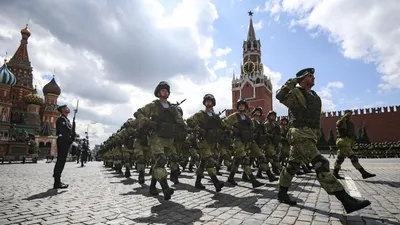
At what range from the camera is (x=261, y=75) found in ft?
267

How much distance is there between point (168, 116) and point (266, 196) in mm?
2754

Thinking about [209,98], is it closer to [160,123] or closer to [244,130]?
[244,130]

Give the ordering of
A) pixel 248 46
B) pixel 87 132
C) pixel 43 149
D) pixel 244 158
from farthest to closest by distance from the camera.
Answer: pixel 248 46 < pixel 87 132 < pixel 43 149 < pixel 244 158

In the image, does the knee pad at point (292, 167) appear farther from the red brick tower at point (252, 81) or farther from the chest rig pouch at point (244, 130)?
the red brick tower at point (252, 81)

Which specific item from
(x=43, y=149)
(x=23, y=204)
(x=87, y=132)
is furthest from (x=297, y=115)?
(x=87, y=132)

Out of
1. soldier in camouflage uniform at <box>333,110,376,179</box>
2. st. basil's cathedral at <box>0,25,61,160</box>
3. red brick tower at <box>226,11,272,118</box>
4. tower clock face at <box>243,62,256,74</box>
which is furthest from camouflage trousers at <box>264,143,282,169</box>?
tower clock face at <box>243,62,256,74</box>

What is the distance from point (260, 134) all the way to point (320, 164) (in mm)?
4635

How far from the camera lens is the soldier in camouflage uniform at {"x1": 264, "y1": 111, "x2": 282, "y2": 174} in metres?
8.73

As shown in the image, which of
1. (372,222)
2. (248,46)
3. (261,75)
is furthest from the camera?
(248,46)

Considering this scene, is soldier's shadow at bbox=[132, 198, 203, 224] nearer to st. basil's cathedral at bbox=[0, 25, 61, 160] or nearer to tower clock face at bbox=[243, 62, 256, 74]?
st. basil's cathedral at bbox=[0, 25, 61, 160]

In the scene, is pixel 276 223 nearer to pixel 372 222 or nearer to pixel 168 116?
pixel 372 222

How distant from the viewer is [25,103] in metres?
56.3

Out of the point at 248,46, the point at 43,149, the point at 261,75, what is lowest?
the point at 43,149

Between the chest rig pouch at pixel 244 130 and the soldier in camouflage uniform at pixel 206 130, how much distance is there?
50 cm
